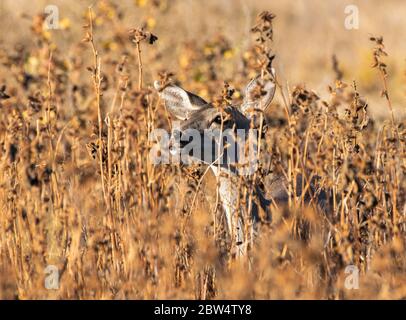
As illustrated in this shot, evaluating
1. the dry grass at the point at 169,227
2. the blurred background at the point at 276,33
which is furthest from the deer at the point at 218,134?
the blurred background at the point at 276,33

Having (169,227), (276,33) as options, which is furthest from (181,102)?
(276,33)

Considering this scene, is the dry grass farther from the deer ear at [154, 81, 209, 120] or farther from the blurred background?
the blurred background

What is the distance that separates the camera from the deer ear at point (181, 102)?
6512 mm

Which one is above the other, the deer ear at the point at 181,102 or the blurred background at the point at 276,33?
the blurred background at the point at 276,33

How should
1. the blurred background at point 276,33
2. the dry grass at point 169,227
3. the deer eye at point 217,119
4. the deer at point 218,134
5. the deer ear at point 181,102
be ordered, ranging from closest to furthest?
the dry grass at point 169,227 → the deer at point 218,134 → the deer eye at point 217,119 → the deer ear at point 181,102 → the blurred background at point 276,33

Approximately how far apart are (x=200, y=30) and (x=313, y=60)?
142 inches

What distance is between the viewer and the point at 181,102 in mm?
6586

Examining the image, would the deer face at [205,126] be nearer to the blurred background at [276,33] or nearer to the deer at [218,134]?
the deer at [218,134]

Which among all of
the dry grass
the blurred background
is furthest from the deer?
the blurred background

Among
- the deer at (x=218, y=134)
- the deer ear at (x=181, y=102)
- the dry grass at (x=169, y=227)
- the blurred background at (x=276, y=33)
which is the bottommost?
the dry grass at (x=169, y=227)

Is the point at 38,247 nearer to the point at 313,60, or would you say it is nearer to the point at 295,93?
the point at 295,93

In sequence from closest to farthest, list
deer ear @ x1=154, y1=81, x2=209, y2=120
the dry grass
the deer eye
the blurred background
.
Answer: the dry grass → the deer eye → deer ear @ x1=154, y1=81, x2=209, y2=120 → the blurred background

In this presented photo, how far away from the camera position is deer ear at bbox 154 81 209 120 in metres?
6.51
